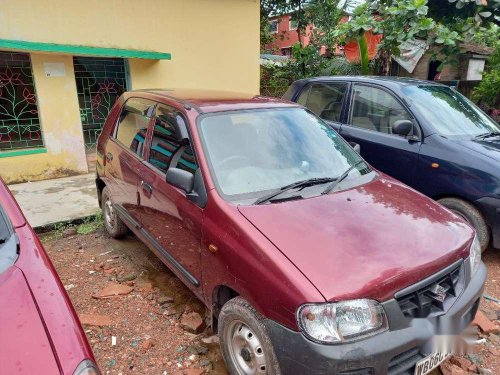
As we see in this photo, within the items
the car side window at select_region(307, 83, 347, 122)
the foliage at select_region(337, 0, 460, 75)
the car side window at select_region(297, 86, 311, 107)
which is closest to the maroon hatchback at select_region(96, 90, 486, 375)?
the car side window at select_region(307, 83, 347, 122)

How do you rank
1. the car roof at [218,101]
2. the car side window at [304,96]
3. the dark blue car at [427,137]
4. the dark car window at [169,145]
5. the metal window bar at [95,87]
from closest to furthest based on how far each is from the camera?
the dark car window at [169,145]
the car roof at [218,101]
the dark blue car at [427,137]
the car side window at [304,96]
the metal window bar at [95,87]

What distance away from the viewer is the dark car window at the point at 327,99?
509 cm

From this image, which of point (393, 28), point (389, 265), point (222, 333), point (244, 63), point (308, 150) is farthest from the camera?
point (244, 63)

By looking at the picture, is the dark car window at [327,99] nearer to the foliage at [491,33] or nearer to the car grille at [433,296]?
the car grille at [433,296]

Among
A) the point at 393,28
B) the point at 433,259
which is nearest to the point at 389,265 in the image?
the point at 433,259

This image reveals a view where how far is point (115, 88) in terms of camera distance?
714 cm

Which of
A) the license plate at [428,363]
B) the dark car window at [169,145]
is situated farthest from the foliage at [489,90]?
the license plate at [428,363]

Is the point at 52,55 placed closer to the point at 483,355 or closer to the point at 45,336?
the point at 45,336

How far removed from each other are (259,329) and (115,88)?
6.34 meters

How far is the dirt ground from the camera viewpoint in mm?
2646

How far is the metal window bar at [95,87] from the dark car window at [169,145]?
4166 millimetres

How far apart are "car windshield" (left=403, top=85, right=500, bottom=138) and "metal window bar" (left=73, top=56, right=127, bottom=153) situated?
5.19m

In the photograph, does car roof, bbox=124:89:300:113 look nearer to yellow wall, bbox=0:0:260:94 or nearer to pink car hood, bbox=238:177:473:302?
pink car hood, bbox=238:177:473:302

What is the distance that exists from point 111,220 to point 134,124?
4.18ft
